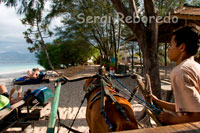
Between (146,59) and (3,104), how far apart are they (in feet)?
13.0

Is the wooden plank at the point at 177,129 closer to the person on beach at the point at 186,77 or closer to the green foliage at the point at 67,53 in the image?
the person on beach at the point at 186,77

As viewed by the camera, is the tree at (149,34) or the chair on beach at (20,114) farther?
the tree at (149,34)

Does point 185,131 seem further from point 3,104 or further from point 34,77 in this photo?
point 34,77

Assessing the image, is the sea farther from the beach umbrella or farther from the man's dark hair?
the man's dark hair

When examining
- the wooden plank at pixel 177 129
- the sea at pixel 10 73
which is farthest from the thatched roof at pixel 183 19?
the sea at pixel 10 73

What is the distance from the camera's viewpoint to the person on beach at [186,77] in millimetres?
1086

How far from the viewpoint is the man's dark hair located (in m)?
1.21

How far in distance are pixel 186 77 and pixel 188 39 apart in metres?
0.36

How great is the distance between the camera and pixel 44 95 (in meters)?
4.13

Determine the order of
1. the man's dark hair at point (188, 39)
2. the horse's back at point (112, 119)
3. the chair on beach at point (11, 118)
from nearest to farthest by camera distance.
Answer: the man's dark hair at point (188, 39) → the horse's back at point (112, 119) → the chair on beach at point (11, 118)

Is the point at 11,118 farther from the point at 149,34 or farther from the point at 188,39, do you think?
the point at 149,34

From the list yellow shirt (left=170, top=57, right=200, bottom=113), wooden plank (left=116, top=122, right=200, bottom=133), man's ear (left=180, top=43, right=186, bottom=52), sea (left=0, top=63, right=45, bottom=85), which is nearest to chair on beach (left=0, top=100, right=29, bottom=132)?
wooden plank (left=116, top=122, right=200, bottom=133)

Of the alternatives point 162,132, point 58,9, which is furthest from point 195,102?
point 58,9

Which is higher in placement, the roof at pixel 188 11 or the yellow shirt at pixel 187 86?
the roof at pixel 188 11
